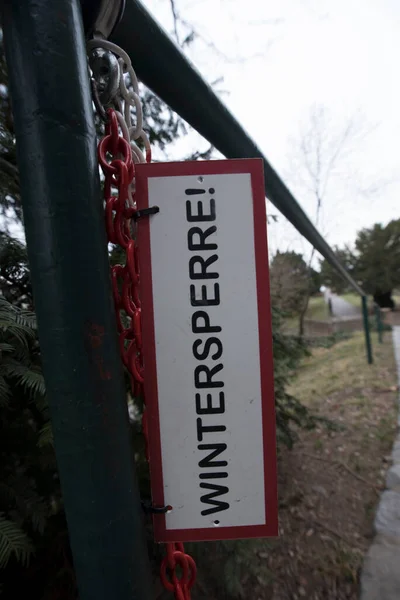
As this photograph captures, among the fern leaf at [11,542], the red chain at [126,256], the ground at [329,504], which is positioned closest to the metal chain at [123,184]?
the red chain at [126,256]

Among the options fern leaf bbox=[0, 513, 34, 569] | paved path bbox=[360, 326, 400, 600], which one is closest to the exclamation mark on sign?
fern leaf bbox=[0, 513, 34, 569]

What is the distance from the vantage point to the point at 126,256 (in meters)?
0.77

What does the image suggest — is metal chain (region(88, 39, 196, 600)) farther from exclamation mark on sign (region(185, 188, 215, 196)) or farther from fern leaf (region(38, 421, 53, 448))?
fern leaf (region(38, 421, 53, 448))

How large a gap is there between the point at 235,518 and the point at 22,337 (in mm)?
872

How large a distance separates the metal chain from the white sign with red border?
1.0 inches

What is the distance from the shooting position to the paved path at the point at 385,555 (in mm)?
1965

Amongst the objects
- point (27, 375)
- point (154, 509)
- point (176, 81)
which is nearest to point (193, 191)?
point (176, 81)

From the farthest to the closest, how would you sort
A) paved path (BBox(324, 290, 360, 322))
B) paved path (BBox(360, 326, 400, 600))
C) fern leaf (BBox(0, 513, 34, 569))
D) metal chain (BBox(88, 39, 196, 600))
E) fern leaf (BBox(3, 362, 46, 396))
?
paved path (BBox(324, 290, 360, 322)) → paved path (BBox(360, 326, 400, 600)) → fern leaf (BBox(3, 362, 46, 396)) → fern leaf (BBox(0, 513, 34, 569)) → metal chain (BBox(88, 39, 196, 600))

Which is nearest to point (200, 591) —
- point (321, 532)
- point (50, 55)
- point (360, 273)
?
point (321, 532)

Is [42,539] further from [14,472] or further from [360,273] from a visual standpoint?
[360,273]

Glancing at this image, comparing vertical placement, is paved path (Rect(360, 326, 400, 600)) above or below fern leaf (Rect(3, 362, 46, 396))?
below

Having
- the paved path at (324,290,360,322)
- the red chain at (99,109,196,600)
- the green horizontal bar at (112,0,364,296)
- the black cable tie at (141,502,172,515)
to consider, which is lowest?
the paved path at (324,290,360,322)

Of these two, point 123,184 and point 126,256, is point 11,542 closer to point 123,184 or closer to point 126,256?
point 126,256

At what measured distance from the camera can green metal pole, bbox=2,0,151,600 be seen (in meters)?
0.59
